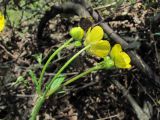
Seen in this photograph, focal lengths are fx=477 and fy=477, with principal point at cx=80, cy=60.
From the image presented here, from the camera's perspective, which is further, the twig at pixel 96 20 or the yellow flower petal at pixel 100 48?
the twig at pixel 96 20

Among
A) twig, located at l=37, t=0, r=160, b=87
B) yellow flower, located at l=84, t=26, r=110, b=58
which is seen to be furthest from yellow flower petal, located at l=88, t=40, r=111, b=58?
twig, located at l=37, t=0, r=160, b=87

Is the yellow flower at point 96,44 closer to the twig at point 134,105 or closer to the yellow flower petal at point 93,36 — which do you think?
the yellow flower petal at point 93,36

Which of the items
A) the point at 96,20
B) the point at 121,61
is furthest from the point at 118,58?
the point at 96,20

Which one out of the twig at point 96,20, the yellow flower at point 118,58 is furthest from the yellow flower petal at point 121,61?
the twig at point 96,20

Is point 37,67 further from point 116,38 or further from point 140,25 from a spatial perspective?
point 140,25

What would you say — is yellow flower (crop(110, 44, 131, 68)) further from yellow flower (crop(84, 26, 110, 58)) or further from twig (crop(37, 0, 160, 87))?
twig (crop(37, 0, 160, 87))

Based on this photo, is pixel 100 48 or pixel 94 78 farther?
pixel 94 78

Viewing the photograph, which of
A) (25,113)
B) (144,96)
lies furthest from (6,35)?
(144,96)

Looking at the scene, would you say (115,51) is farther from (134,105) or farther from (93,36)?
(134,105)
